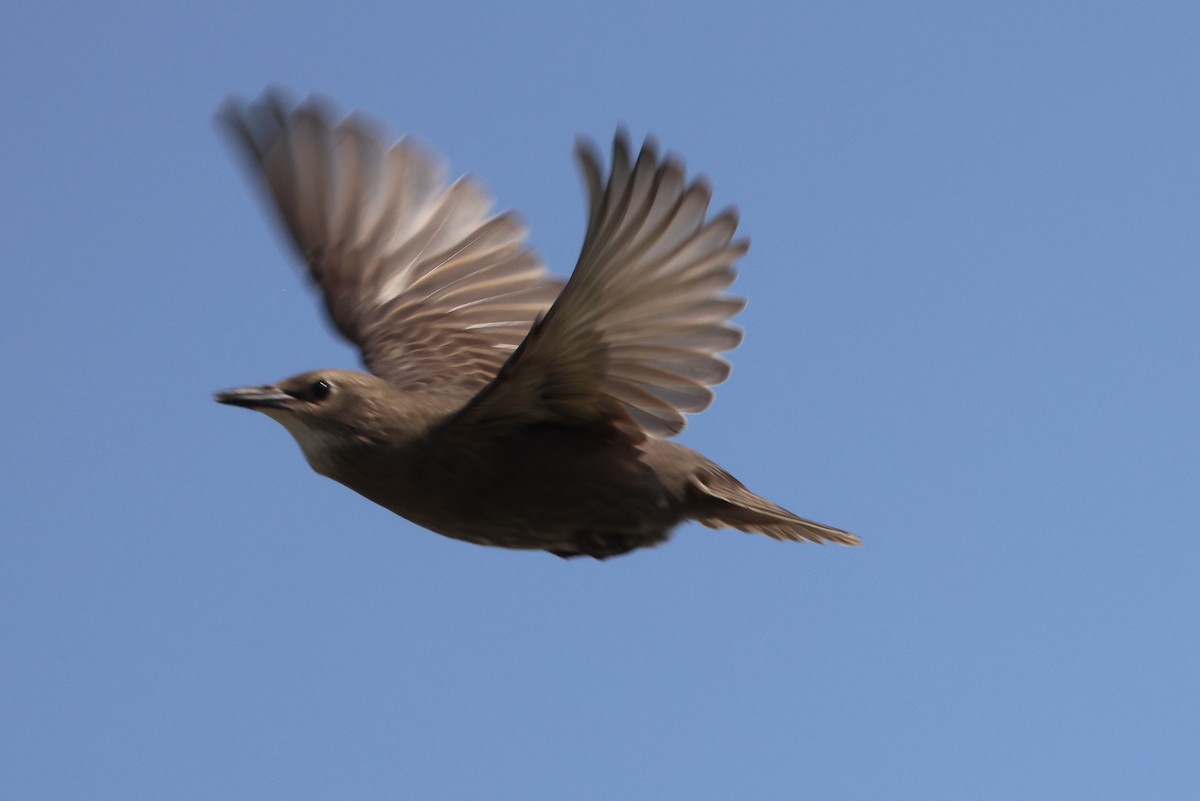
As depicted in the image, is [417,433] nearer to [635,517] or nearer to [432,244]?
[635,517]

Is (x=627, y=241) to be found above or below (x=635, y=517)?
above

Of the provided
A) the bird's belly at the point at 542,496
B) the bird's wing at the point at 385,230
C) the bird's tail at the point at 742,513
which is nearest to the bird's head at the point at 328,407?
the bird's belly at the point at 542,496

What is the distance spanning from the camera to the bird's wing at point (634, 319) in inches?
189

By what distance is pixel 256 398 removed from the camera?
5.45 m

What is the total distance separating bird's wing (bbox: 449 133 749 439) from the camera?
15.7ft

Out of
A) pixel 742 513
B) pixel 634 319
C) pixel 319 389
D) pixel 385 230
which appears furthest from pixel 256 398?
pixel 385 230

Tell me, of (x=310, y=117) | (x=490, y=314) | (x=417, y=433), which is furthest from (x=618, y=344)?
(x=310, y=117)

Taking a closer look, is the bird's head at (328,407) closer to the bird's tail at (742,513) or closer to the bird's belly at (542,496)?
the bird's belly at (542,496)

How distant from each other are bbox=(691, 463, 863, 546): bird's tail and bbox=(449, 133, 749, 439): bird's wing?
0.77 ft

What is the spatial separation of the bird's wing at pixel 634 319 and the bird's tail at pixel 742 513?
23 cm

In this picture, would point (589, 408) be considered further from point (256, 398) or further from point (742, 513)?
point (256, 398)

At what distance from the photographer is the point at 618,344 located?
209 inches

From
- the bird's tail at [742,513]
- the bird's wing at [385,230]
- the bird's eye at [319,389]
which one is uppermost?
the bird's wing at [385,230]

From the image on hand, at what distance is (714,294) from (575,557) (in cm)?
107
